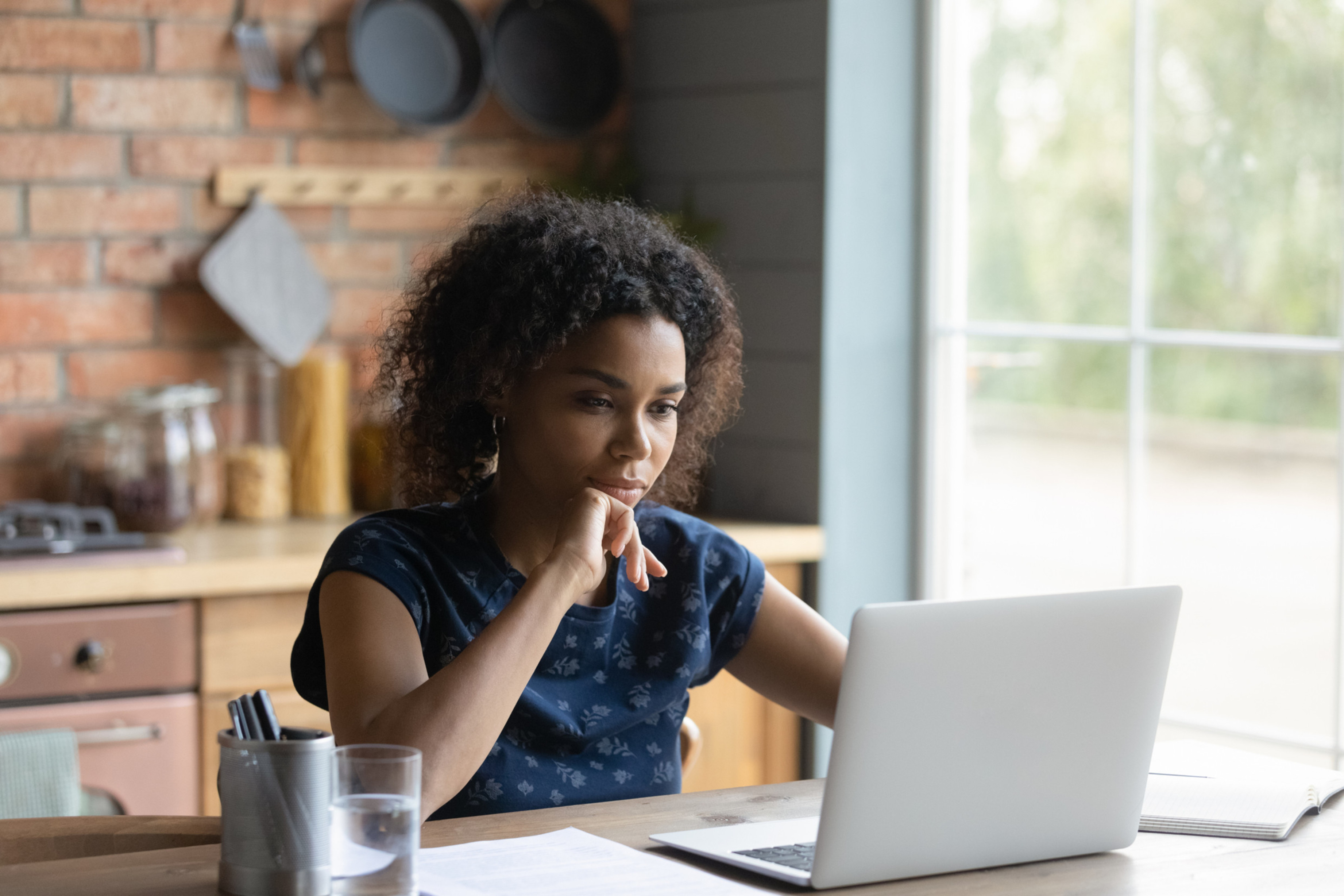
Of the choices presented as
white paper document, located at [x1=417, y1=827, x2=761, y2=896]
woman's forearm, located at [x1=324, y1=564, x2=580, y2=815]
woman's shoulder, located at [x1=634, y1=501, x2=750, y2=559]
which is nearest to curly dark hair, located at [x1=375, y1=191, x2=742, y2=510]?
woman's shoulder, located at [x1=634, y1=501, x2=750, y2=559]

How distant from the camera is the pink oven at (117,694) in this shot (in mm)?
2375

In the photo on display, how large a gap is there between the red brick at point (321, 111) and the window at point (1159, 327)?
1115 millimetres

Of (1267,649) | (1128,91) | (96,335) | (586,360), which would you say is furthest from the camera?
(1267,649)

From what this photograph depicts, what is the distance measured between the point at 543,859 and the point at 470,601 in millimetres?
458

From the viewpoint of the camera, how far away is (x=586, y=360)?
1.67 metres

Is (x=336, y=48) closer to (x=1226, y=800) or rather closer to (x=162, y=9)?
(x=162, y=9)

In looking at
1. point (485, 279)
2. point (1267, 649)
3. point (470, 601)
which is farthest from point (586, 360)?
point (1267, 649)

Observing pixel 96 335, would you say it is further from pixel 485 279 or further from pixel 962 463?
pixel 962 463

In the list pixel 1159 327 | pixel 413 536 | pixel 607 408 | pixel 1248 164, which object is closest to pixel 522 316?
pixel 607 408

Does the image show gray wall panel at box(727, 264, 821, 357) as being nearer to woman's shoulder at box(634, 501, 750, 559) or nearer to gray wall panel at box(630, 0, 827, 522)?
gray wall panel at box(630, 0, 827, 522)

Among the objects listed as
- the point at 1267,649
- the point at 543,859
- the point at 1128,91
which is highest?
the point at 1128,91

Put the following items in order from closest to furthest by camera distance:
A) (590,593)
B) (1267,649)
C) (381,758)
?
(381,758) < (590,593) < (1267,649)

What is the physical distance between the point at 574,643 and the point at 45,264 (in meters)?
1.66

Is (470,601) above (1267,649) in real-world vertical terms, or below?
above
